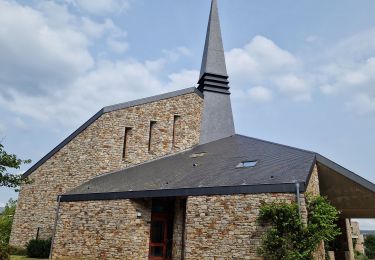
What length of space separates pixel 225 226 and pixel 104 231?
4500mm

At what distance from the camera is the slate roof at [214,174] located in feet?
30.7

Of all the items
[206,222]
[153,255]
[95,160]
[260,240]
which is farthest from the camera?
[95,160]

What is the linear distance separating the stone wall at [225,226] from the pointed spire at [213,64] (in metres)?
10.1

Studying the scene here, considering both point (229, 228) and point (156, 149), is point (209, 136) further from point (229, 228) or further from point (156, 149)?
point (229, 228)

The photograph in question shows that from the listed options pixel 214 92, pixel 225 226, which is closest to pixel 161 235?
pixel 225 226

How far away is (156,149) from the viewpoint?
16.0 meters

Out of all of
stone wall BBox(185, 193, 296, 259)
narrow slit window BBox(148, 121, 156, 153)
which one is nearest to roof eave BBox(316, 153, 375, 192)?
stone wall BBox(185, 193, 296, 259)

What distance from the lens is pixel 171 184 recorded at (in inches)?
433

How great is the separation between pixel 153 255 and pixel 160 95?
26.0ft

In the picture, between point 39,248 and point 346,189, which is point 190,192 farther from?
point 39,248

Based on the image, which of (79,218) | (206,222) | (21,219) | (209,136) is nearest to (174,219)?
(206,222)

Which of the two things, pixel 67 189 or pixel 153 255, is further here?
pixel 67 189

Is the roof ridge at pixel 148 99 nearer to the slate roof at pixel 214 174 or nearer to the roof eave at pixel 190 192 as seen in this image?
the slate roof at pixel 214 174

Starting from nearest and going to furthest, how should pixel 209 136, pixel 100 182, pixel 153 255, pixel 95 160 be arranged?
1. pixel 153 255
2. pixel 100 182
3. pixel 95 160
4. pixel 209 136
